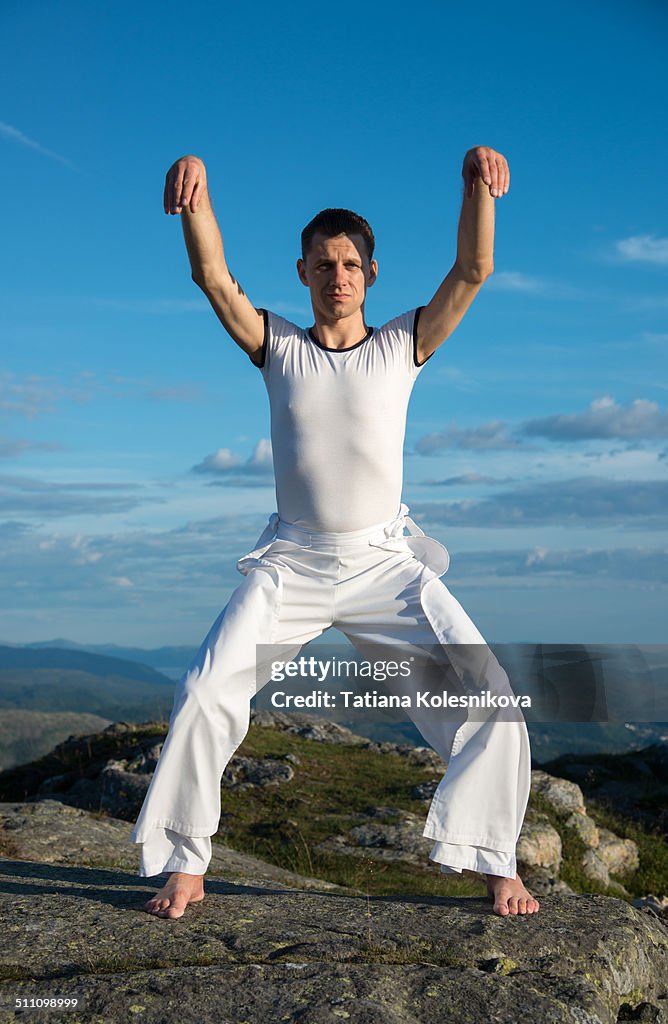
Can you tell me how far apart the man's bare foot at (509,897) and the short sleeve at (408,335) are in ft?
10.4

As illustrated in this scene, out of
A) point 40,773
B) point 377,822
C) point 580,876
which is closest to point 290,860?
point 377,822

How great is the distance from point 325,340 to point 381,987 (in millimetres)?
3846

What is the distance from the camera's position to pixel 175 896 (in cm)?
532

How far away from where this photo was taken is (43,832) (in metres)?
8.98

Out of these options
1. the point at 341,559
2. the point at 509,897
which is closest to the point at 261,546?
the point at 341,559

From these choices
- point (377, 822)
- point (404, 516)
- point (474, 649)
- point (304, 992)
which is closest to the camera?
point (304, 992)

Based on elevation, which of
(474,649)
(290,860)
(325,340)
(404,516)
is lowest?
(290,860)

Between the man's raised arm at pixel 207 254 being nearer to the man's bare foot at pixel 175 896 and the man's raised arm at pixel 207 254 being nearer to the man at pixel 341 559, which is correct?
the man at pixel 341 559

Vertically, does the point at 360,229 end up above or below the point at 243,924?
above

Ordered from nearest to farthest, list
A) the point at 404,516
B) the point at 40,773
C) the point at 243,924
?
the point at 243,924 → the point at 404,516 → the point at 40,773

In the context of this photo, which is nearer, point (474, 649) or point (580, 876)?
point (474, 649)

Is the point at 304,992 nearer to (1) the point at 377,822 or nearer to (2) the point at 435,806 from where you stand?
(2) the point at 435,806

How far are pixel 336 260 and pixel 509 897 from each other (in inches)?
159

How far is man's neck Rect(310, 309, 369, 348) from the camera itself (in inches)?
248
